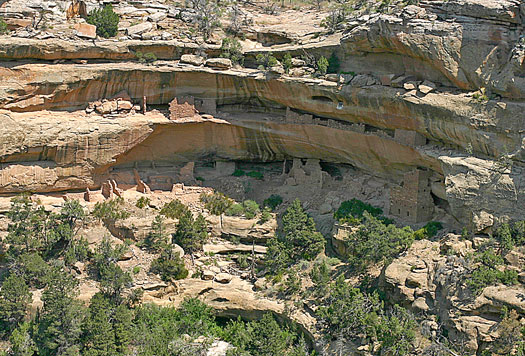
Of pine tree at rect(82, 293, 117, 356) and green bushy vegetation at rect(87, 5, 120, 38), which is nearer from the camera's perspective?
pine tree at rect(82, 293, 117, 356)

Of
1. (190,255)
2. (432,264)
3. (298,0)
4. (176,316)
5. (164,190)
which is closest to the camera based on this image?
(432,264)

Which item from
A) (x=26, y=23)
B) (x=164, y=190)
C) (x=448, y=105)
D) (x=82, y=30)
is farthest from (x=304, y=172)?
(x=26, y=23)

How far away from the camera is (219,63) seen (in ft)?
106

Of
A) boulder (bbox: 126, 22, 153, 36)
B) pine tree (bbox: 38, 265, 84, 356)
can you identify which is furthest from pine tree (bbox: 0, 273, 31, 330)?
boulder (bbox: 126, 22, 153, 36)

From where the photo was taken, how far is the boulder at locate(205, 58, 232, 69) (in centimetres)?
3244

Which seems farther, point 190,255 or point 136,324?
point 190,255

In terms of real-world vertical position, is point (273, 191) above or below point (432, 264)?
below

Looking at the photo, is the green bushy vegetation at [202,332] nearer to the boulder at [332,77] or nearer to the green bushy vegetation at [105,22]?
the boulder at [332,77]

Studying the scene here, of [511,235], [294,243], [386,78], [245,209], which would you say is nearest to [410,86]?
[386,78]

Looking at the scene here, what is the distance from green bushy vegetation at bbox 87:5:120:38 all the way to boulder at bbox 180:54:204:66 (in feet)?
10.4

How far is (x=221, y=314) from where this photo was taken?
2933 centimetres

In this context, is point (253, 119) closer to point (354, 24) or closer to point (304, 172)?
point (304, 172)

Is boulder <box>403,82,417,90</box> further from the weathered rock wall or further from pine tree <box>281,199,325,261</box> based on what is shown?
pine tree <box>281,199,325,261</box>

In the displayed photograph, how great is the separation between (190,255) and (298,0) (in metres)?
17.4
